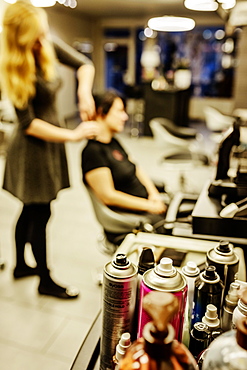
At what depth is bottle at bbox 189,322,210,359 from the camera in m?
0.94

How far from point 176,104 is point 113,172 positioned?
18.3 feet

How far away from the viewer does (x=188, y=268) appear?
1.07 meters

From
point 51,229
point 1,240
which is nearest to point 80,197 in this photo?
point 51,229

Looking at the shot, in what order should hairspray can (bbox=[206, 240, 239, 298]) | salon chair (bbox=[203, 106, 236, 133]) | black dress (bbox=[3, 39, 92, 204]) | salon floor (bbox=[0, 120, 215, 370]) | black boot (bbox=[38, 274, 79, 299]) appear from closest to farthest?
hairspray can (bbox=[206, 240, 239, 298]) → salon floor (bbox=[0, 120, 215, 370]) → black dress (bbox=[3, 39, 92, 204]) → black boot (bbox=[38, 274, 79, 299]) → salon chair (bbox=[203, 106, 236, 133])

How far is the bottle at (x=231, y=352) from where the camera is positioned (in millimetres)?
598

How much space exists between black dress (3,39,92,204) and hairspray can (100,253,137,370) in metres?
1.40

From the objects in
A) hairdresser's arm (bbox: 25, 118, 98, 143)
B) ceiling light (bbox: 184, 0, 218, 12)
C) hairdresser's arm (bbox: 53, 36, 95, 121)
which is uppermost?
ceiling light (bbox: 184, 0, 218, 12)

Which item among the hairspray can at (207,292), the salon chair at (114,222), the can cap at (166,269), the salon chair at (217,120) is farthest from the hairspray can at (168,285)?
the salon chair at (217,120)

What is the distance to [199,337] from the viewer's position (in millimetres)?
938

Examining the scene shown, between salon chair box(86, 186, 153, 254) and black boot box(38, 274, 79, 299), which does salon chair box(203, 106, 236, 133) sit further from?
black boot box(38, 274, 79, 299)

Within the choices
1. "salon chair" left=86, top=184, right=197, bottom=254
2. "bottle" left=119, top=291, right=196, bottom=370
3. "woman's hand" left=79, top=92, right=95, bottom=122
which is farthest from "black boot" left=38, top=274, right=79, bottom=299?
"bottle" left=119, top=291, right=196, bottom=370

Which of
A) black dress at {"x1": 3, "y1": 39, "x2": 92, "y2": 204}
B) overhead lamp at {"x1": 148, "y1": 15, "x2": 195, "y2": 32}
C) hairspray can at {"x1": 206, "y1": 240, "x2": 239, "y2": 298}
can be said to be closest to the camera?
hairspray can at {"x1": 206, "y1": 240, "x2": 239, "y2": 298}

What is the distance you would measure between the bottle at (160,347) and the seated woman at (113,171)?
5.35 feet

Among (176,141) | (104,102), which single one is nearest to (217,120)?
(176,141)
